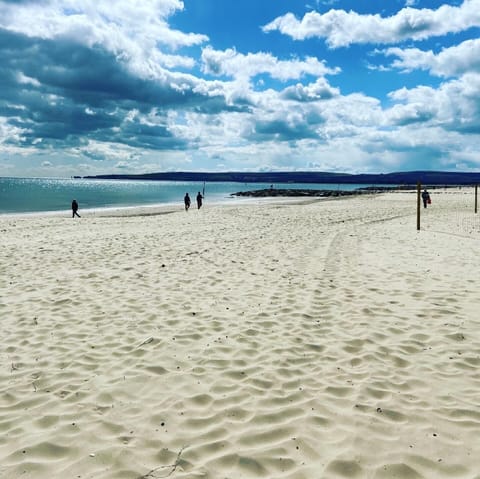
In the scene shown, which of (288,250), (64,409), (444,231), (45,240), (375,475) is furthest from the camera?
(444,231)

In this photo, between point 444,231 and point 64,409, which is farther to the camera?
point 444,231

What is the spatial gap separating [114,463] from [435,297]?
7.01 metres

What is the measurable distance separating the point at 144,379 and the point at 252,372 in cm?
141

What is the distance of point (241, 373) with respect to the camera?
525 centimetres

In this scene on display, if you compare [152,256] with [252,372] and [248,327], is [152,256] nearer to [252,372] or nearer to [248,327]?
[248,327]

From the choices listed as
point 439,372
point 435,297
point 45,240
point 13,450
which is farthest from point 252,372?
point 45,240

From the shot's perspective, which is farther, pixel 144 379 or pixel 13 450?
pixel 144 379

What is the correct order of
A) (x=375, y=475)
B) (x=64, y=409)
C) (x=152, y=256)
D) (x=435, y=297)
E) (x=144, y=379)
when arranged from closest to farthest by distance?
(x=375, y=475) → (x=64, y=409) → (x=144, y=379) → (x=435, y=297) → (x=152, y=256)

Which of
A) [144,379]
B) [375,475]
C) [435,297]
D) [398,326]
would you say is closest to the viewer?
[375,475]

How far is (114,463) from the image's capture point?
360cm

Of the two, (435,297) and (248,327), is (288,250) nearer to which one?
(435,297)

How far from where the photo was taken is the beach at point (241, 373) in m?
3.68

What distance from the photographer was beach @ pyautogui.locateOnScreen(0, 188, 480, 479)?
368 cm

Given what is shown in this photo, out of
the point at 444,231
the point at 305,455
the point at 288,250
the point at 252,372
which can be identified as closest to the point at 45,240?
the point at 288,250
